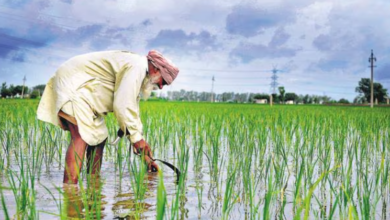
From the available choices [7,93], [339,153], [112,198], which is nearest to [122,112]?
[112,198]

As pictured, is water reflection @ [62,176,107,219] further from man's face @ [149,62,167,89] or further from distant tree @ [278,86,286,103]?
distant tree @ [278,86,286,103]

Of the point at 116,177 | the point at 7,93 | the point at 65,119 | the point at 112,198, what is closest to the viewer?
the point at 112,198

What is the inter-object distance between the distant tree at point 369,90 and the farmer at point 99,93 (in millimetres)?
66068

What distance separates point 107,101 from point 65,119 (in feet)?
0.95

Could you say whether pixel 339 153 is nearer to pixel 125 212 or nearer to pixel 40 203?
pixel 125 212

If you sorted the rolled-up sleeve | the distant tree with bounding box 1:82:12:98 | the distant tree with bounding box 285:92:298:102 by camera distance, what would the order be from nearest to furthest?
the rolled-up sleeve, the distant tree with bounding box 1:82:12:98, the distant tree with bounding box 285:92:298:102

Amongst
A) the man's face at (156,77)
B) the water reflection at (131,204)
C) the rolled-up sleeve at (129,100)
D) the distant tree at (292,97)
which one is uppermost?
the distant tree at (292,97)

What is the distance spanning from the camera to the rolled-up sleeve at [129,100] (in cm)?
252

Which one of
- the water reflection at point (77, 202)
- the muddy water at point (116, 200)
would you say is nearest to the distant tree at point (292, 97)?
the muddy water at point (116, 200)

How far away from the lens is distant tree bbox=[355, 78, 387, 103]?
210 ft

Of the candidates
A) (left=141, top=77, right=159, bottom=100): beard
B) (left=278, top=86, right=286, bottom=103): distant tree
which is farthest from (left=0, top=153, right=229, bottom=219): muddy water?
(left=278, top=86, right=286, bottom=103): distant tree

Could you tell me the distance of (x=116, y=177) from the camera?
318 centimetres

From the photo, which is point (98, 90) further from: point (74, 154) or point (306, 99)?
point (306, 99)

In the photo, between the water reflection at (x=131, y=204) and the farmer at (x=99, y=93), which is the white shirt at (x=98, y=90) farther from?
the water reflection at (x=131, y=204)
